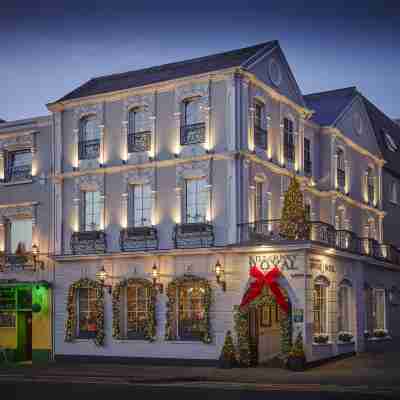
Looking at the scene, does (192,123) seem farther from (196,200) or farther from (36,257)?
(36,257)

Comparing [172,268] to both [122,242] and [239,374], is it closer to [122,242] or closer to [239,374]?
[122,242]

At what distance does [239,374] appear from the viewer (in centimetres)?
2494

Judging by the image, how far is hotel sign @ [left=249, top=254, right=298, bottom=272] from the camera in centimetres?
2679

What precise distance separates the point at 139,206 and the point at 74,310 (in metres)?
5.09

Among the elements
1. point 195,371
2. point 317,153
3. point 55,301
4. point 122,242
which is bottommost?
point 195,371

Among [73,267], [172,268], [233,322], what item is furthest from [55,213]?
[233,322]

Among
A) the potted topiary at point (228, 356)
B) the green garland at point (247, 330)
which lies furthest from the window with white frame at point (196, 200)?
the potted topiary at point (228, 356)

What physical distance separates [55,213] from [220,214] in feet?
26.2

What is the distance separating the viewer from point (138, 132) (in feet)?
101

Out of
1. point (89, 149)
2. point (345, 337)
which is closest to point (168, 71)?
point (89, 149)

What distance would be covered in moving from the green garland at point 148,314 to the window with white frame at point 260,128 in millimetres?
6891

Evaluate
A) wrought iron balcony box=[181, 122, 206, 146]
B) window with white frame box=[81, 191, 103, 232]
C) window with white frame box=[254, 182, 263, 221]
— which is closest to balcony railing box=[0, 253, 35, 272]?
window with white frame box=[81, 191, 103, 232]

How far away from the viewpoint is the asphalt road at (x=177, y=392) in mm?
19000

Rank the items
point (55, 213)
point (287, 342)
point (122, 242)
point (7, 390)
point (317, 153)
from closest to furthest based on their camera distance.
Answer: point (7, 390), point (287, 342), point (122, 242), point (55, 213), point (317, 153)
